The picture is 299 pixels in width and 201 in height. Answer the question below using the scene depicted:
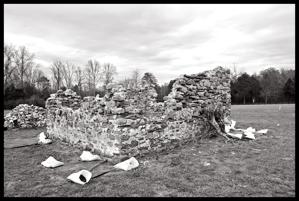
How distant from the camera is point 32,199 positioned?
12.7 feet

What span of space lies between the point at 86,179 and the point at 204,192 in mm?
2644

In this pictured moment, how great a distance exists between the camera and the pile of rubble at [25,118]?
1402cm

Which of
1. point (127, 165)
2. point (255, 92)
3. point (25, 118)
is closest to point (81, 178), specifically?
point (127, 165)

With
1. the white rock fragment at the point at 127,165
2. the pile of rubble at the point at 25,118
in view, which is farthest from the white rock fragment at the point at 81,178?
the pile of rubble at the point at 25,118

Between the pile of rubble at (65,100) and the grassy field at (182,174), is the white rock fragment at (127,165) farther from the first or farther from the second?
the pile of rubble at (65,100)

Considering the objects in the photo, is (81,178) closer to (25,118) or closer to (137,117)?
(137,117)

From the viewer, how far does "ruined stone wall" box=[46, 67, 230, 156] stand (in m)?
6.09

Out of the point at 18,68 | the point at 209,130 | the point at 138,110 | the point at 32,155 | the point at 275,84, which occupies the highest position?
the point at 18,68

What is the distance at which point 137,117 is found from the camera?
6270 millimetres

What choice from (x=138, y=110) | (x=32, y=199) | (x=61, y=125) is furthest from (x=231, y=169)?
(x=61, y=125)

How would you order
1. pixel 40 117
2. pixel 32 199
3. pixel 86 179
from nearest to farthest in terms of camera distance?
pixel 32 199, pixel 86 179, pixel 40 117

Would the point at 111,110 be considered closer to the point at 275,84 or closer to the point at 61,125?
the point at 61,125

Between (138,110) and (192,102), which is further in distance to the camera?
(192,102)

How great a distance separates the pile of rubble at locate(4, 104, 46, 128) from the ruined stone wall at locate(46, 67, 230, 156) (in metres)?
5.91
